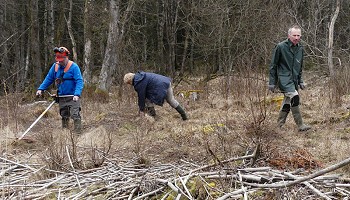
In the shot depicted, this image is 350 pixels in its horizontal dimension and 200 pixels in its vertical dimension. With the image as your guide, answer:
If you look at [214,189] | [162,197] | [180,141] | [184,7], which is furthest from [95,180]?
[184,7]

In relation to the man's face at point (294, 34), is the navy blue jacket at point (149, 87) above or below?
below

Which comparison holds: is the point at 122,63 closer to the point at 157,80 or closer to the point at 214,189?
the point at 157,80

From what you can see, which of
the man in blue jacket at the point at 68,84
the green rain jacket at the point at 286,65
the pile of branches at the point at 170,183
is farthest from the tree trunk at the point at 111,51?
the pile of branches at the point at 170,183

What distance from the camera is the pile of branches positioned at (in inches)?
129

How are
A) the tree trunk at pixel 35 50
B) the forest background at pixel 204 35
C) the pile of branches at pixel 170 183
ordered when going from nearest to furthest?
1. the pile of branches at pixel 170 183
2. the forest background at pixel 204 35
3. the tree trunk at pixel 35 50

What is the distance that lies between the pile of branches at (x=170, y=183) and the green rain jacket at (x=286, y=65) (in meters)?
2.49

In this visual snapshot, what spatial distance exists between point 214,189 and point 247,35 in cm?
1319

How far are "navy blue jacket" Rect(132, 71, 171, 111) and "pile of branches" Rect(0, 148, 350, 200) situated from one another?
10.9 ft

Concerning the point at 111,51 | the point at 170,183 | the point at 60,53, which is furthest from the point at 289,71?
the point at 111,51

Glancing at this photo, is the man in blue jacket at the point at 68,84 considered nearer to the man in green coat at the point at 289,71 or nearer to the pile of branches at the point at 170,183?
the pile of branches at the point at 170,183

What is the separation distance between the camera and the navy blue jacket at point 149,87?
25.2ft

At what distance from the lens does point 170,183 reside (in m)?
3.44

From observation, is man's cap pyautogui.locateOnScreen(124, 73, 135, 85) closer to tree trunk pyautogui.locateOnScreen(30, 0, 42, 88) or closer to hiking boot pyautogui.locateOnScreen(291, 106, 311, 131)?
hiking boot pyautogui.locateOnScreen(291, 106, 311, 131)

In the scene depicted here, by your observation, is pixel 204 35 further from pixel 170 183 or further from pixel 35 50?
pixel 170 183
